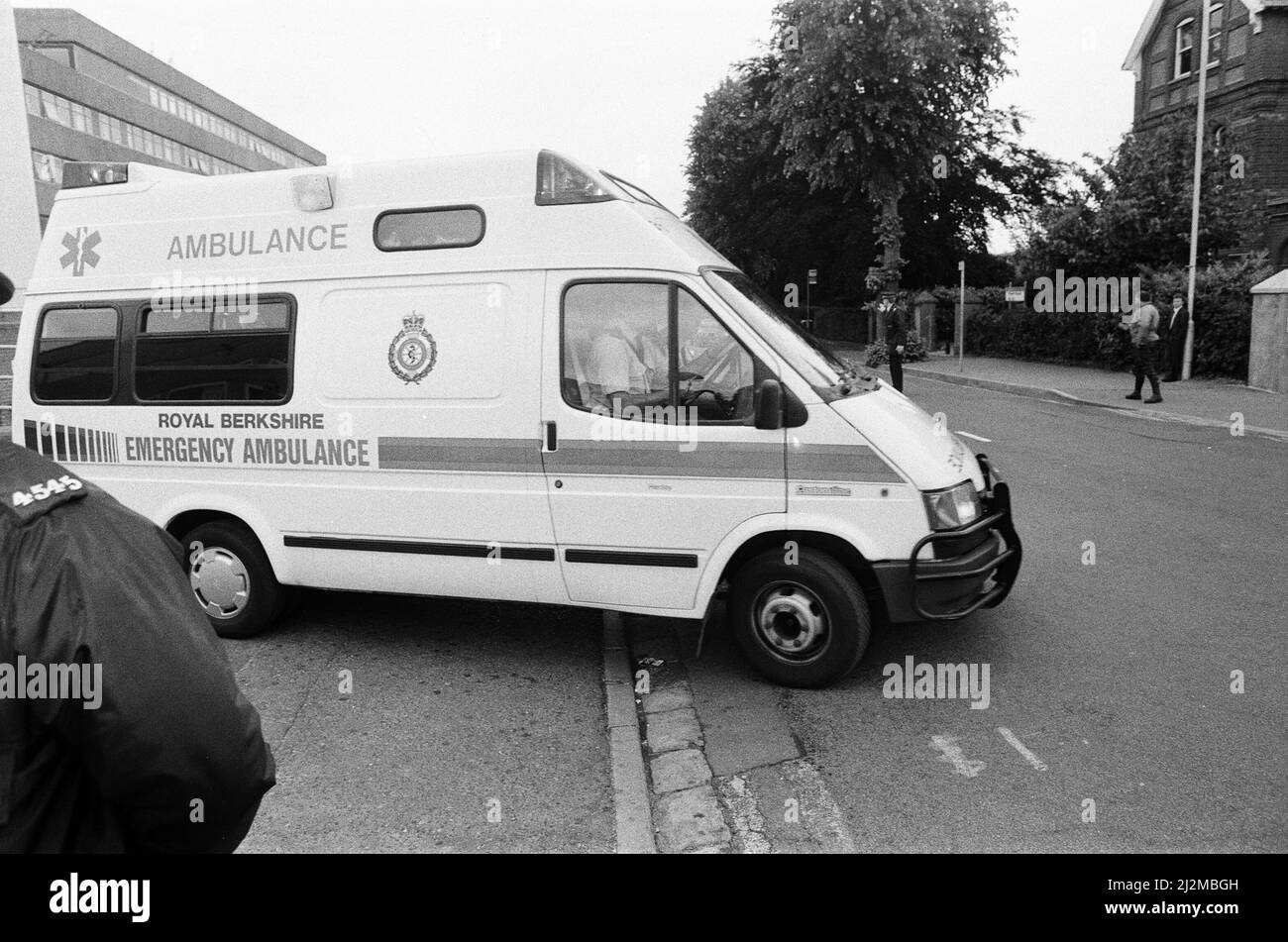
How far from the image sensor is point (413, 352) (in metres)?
5.36

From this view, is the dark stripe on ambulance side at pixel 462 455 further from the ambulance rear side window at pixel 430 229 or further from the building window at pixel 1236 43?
the building window at pixel 1236 43

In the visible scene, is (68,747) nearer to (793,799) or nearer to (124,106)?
(793,799)

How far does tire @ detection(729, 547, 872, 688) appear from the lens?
4820mm

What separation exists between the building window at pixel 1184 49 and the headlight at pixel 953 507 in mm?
36964

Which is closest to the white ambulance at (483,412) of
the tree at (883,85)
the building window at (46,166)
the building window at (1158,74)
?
the tree at (883,85)

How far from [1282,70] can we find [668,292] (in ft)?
112

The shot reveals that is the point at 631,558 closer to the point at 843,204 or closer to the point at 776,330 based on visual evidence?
the point at 776,330

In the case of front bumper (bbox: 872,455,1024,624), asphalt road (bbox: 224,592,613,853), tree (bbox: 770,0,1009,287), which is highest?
tree (bbox: 770,0,1009,287)

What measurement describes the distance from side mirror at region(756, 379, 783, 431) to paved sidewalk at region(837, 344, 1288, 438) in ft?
37.8

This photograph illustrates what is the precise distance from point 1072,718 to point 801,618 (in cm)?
124

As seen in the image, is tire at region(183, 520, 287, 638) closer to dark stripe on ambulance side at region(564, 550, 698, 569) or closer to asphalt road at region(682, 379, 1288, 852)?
dark stripe on ambulance side at region(564, 550, 698, 569)

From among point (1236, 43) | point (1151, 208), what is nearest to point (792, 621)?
point (1151, 208)

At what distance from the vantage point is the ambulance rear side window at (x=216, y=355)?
5652 mm

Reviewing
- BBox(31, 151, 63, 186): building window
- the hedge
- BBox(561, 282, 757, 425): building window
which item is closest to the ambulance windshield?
BBox(561, 282, 757, 425): building window
